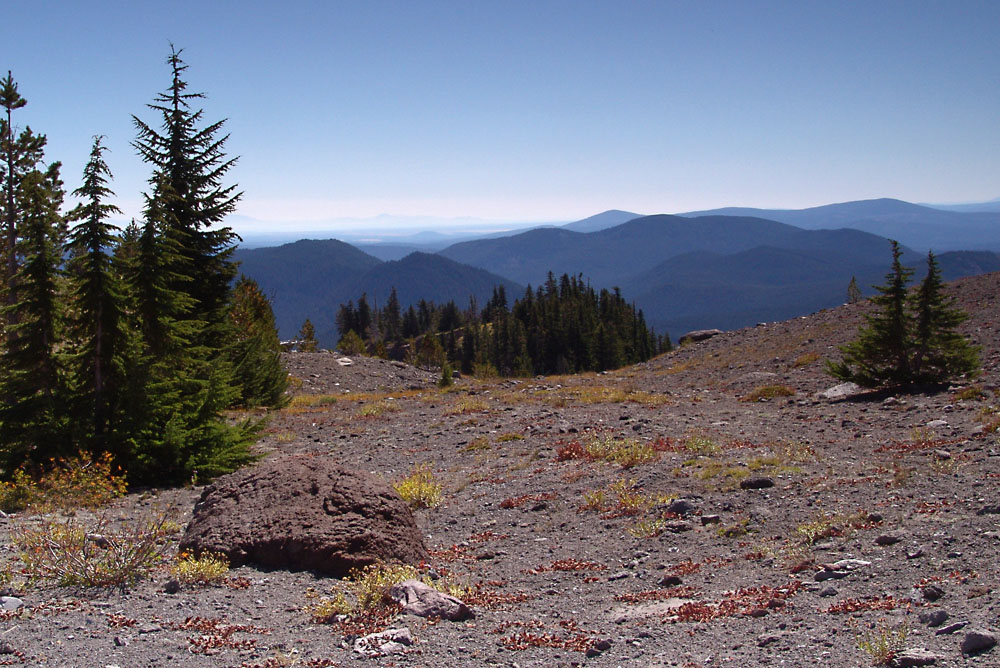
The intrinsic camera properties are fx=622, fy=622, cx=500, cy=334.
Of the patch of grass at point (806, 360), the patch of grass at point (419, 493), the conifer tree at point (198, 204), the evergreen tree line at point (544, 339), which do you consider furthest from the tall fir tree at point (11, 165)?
the evergreen tree line at point (544, 339)

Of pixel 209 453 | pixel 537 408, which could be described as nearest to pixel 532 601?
pixel 209 453

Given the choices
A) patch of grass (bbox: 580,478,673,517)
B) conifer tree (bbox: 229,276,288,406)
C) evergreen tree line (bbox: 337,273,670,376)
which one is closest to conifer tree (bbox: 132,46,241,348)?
conifer tree (bbox: 229,276,288,406)

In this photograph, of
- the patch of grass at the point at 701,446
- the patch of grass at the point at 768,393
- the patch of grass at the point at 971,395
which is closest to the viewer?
the patch of grass at the point at 701,446

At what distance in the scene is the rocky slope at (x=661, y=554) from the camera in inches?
196

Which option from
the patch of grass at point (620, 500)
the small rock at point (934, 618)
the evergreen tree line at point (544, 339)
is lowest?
the evergreen tree line at point (544, 339)

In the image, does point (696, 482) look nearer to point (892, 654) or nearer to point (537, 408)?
point (892, 654)

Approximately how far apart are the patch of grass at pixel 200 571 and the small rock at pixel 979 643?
6.64 meters

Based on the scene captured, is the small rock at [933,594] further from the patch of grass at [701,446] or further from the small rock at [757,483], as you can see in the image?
the patch of grass at [701,446]

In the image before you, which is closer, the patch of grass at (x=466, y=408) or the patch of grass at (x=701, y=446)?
the patch of grass at (x=701, y=446)

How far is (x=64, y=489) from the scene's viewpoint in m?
9.72

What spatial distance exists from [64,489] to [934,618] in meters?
11.3

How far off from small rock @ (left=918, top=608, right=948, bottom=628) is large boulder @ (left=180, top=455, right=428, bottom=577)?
519 centimetres

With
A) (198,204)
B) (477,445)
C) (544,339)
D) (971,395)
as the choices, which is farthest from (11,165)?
(544,339)

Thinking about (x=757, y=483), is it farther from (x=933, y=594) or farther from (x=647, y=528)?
(x=933, y=594)
